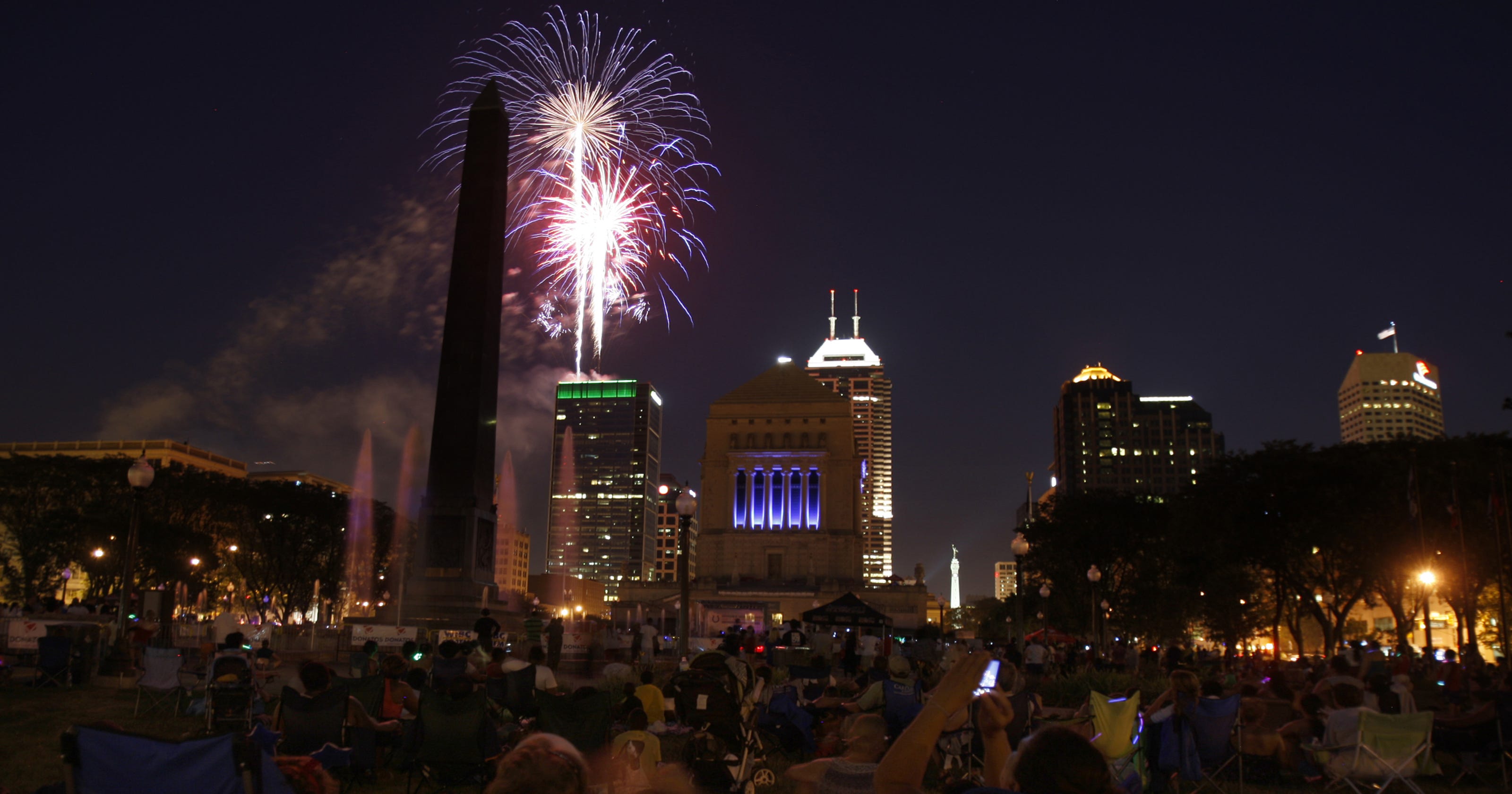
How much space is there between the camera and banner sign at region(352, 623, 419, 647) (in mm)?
24547

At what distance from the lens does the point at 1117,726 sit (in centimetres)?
890

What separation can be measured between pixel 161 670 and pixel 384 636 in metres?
9.70

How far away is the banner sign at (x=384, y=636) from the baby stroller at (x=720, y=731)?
621 inches


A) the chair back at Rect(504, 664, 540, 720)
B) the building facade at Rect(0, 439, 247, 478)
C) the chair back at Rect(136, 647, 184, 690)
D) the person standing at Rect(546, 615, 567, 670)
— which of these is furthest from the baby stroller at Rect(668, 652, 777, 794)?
the building facade at Rect(0, 439, 247, 478)

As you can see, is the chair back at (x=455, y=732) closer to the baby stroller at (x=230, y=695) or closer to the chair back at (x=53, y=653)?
the baby stroller at (x=230, y=695)

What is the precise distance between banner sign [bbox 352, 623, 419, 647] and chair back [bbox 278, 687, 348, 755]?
14752mm

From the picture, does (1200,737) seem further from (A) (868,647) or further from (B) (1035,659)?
(A) (868,647)

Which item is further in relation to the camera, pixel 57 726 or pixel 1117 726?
Answer: pixel 57 726

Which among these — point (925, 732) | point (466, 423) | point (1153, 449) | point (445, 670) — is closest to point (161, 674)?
point (445, 670)

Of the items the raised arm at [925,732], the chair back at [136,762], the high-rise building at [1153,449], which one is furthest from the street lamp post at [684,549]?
the high-rise building at [1153,449]

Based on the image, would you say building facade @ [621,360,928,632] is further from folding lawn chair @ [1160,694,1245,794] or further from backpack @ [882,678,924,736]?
folding lawn chair @ [1160,694,1245,794]

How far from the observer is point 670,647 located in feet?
140

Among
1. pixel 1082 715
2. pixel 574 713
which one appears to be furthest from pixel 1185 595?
pixel 574 713

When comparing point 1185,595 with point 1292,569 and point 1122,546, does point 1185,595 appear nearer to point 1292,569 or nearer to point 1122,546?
point 1122,546
